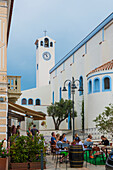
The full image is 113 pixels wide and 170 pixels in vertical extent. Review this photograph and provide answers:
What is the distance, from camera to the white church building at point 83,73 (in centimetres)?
2744

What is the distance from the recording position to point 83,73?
37.0 meters

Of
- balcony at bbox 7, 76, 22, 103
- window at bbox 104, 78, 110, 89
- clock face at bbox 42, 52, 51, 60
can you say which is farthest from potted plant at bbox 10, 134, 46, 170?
clock face at bbox 42, 52, 51, 60

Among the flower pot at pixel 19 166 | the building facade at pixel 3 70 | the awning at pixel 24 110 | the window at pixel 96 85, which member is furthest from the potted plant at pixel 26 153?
the window at pixel 96 85

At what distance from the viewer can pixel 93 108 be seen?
2798 cm

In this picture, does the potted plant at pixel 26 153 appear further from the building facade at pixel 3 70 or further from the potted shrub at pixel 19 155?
the building facade at pixel 3 70

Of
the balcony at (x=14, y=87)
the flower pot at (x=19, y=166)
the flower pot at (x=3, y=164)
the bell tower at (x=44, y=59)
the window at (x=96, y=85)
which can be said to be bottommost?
the flower pot at (x=19, y=166)

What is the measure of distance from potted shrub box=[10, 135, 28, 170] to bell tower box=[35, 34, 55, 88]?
47937 millimetres

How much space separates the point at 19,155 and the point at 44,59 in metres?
48.8

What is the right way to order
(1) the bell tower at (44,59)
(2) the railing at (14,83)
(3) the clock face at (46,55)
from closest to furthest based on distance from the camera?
1. (2) the railing at (14,83)
2. (1) the bell tower at (44,59)
3. (3) the clock face at (46,55)

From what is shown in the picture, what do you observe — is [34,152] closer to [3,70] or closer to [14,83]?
[3,70]

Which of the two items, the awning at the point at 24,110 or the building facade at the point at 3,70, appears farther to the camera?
the awning at the point at 24,110

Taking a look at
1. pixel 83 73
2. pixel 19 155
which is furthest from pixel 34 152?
pixel 83 73

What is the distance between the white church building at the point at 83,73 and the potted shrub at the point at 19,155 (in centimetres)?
1667

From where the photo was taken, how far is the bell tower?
59312mm
